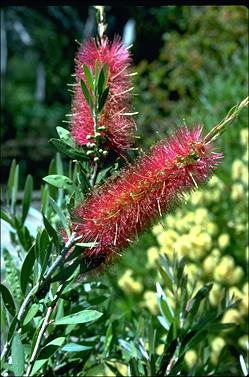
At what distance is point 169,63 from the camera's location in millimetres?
6969

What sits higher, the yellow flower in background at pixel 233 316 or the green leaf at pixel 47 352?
the green leaf at pixel 47 352

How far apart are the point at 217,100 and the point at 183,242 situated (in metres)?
1.87

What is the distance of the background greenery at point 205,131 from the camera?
2592 mm

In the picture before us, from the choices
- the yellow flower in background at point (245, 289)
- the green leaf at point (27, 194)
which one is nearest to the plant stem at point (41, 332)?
the green leaf at point (27, 194)

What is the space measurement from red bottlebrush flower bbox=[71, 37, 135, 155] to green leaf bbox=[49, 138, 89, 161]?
16 millimetres

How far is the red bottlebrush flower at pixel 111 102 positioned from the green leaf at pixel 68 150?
2cm

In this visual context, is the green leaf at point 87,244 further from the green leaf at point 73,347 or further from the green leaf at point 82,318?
the green leaf at point 73,347

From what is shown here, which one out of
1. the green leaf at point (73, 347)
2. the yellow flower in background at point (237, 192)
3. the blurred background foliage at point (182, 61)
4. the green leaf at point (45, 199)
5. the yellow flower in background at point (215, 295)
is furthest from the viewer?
the blurred background foliage at point (182, 61)

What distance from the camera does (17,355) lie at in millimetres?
946

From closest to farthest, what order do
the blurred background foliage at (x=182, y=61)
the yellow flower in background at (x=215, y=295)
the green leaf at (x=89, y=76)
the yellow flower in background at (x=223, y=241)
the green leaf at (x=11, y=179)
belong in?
the green leaf at (x=89, y=76) < the green leaf at (x=11, y=179) < the yellow flower in background at (x=215, y=295) < the yellow flower in background at (x=223, y=241) < the blurred background foliage at (x=182, y=61)

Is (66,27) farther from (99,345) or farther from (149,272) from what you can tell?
(99,345)

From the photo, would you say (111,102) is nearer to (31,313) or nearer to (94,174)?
(94,174)

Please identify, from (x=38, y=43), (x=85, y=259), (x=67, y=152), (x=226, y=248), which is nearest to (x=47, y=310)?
(x=85, y=259)

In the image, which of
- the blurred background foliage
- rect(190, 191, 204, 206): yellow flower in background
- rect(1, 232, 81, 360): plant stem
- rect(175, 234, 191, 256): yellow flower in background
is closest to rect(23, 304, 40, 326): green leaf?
rect(1, 232, 81, 360): plant stem
